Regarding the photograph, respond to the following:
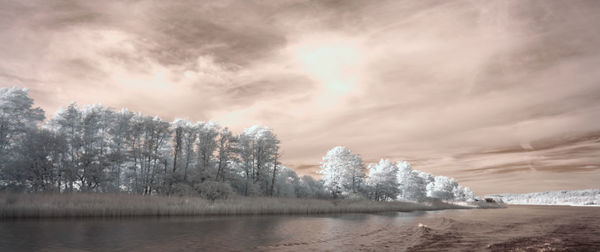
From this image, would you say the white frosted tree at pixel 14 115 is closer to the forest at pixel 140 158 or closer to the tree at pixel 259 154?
the forest at pixel 140 158

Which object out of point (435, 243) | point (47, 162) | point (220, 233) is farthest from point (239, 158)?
point (435, 243)

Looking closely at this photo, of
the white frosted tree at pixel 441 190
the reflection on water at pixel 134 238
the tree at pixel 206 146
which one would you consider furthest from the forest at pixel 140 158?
the white frosted tree at pixel 441 190

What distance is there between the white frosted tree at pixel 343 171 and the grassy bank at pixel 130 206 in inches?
1126

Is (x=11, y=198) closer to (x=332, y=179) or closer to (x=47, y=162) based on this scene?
(x=47, y=162)

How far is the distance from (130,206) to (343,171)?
5626cm

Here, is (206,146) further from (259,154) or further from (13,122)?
(13,122)

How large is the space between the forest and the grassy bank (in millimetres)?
5519

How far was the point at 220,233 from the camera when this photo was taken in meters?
23.9

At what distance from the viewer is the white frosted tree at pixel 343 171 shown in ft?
269

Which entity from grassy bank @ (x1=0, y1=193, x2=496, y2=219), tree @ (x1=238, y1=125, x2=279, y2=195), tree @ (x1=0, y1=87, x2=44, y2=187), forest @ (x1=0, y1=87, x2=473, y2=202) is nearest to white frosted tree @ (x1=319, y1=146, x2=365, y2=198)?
forest @ (x1=0, y1=87, x2=473, y2=202)

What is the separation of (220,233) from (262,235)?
9.45 feet

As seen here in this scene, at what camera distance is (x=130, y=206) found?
35875 mm

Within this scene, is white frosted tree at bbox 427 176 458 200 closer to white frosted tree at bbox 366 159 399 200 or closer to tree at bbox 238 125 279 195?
white frosted tree at bbox 366 159 399 200

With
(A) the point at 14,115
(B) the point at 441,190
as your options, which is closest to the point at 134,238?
(A) the point at 14,115
